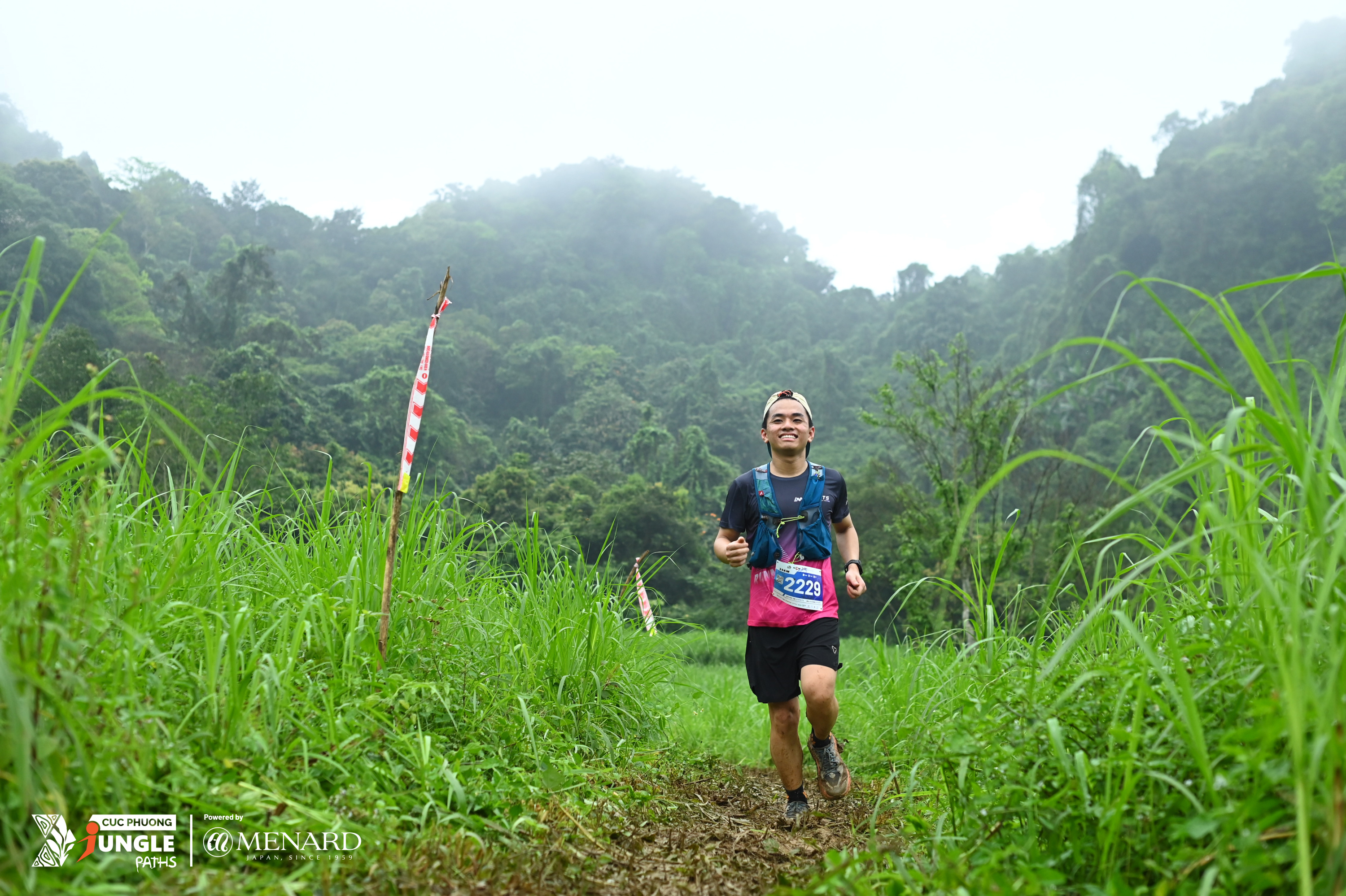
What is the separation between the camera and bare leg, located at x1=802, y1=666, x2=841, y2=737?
10.7 ft

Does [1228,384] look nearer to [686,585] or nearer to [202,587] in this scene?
[202,587]

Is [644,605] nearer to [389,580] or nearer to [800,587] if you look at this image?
[800,587]

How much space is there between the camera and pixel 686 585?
26.6 m

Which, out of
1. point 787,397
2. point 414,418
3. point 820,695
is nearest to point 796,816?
point 820,695

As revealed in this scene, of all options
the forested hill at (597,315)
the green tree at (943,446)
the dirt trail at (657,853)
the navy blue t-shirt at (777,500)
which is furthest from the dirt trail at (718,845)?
the forested hill at (597,315)

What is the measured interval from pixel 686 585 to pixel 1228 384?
25429 mm

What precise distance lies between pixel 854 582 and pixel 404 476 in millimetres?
1790

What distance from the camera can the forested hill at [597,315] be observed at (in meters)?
31.0

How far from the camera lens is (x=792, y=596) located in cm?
339

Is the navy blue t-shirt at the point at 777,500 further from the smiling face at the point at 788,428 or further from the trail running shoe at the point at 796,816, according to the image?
the trail running shoe at the point at 796,816

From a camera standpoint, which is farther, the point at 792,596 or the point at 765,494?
the point at 765,494

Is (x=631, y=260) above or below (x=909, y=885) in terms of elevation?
above

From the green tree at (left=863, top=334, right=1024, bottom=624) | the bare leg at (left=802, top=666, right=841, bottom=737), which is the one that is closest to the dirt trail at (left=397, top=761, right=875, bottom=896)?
the bare leg at (left=802, top=666, right=841, bottom=737)

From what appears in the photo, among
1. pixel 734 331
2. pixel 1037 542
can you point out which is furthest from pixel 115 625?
pixel 734 331
